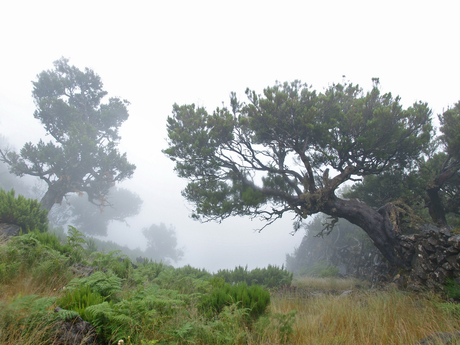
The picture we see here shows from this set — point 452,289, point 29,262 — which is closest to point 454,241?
point 452,289

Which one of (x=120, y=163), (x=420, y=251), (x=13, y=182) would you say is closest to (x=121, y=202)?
(x=13, y=182)

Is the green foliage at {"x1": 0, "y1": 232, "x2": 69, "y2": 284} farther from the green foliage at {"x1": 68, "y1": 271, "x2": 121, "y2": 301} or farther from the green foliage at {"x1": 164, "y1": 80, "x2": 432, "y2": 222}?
the green foliage at {"x1": 164, "y1": 80, "x2": 432, "y2": 222}

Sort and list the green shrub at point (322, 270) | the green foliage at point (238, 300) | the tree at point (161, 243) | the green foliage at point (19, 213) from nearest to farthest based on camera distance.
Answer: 1. the green foliage at point (238, 300)
2. the green foliage at point (19, 213)
3. the green shrub at point (322, 270)
4. the tree at point (161, 243)

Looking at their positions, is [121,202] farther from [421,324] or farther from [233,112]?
[421,324]

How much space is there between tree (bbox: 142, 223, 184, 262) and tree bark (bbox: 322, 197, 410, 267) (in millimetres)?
43483

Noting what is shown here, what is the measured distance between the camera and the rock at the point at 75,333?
2336 mm

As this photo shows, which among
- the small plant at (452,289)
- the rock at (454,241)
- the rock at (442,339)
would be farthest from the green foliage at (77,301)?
the rock at (454,241)

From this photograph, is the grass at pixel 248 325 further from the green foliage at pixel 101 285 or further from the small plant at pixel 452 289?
the small plant at pixel 452 289

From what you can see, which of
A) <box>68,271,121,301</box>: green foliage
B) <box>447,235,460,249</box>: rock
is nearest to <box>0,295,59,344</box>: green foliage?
<box>68,271,121,301</box>: green foliage

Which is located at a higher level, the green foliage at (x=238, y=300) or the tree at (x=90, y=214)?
the tree at (x=90, y=214)

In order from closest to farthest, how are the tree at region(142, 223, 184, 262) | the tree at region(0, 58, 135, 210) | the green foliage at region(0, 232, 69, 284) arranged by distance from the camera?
1. the green foliage at region(0, 232, 69, 284)
2. the tree at region(0, 58, 135, 210)
3. the tree at region(142, 223, 184, 262)

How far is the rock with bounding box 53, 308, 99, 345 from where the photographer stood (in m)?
2.34

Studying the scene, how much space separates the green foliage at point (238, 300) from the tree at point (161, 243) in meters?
45.6

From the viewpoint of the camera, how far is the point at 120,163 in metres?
23.2
